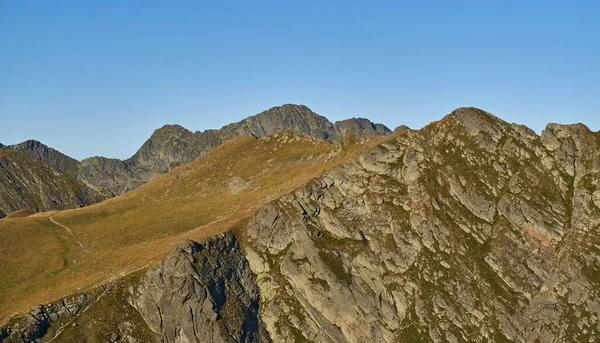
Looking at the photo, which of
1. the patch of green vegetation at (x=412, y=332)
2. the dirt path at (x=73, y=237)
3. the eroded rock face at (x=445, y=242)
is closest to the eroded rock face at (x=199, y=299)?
the eroded rock face at (x=445, y=242)

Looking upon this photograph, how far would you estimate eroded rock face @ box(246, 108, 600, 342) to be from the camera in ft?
303

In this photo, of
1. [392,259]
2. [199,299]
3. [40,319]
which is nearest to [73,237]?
[40,319]

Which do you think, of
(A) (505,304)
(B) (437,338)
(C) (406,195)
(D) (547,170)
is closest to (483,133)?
(D) (547,170)

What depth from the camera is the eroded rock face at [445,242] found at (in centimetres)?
9250

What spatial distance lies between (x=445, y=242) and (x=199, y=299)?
51.2m

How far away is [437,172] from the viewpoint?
374 ft

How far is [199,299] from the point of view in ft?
306

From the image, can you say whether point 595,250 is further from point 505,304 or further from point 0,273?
point 0,273

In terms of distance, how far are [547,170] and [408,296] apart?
46780 mm

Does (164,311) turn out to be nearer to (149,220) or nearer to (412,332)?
(412,332)

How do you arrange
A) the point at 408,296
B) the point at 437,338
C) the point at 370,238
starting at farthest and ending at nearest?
the point at 370,238, the point at 408,296, the point at 437,338

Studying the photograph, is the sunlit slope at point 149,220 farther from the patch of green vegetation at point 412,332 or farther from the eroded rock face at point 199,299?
the patch of green vegetation at point 412,332

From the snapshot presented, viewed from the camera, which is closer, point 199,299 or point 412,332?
point 412,332

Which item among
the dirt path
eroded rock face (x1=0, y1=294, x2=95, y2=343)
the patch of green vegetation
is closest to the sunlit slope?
the dirt path
